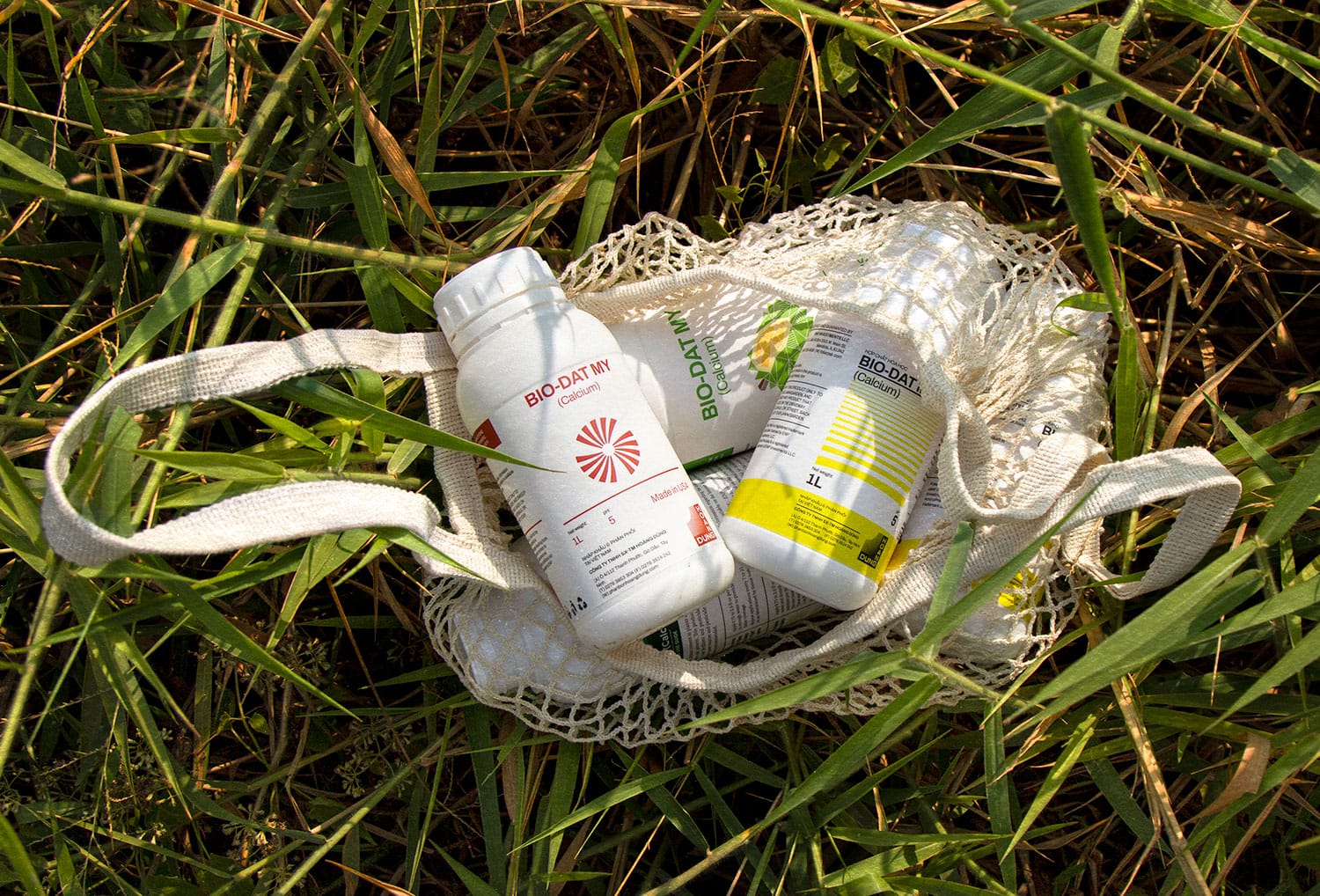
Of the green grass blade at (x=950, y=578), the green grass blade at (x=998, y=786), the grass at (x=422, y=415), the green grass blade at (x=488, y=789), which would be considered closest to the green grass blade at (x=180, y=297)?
the grass at (x=422, y=415)

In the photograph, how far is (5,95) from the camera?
1189mm

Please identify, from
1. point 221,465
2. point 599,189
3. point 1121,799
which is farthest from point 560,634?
point 1121,799

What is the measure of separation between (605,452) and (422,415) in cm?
32

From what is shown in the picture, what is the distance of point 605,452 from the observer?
98cm

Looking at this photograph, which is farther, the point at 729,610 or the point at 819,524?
the point at 729,610

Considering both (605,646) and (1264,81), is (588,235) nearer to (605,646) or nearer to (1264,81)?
(605,646)

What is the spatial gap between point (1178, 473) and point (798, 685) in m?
0.46

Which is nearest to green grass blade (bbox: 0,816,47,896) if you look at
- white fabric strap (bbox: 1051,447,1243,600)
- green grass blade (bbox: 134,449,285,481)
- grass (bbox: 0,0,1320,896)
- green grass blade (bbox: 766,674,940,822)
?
grass (bbox: 0,0,1320,896)

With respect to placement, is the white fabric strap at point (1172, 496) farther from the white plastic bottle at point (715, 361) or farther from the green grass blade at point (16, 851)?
the green grass blade at point (16, 851)

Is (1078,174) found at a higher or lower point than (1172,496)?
higher

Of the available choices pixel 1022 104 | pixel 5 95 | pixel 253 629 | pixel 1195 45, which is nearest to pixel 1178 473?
pixel 1022 104

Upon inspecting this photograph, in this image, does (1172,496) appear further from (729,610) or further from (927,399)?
(729,610)

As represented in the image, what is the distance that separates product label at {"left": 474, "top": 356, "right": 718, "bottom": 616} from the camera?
0.97 m

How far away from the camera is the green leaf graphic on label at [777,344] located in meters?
1.13
